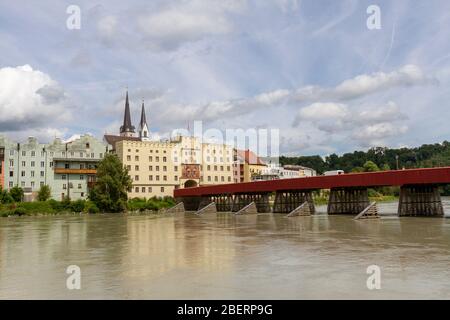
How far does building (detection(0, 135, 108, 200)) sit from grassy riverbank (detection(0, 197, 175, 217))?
21.3ft

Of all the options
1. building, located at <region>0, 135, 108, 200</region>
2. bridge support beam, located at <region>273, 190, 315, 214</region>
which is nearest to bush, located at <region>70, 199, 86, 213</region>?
building, located at <region>0, 135, 108, 200</region>

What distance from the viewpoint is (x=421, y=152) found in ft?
624

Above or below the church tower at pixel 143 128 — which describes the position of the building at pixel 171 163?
below

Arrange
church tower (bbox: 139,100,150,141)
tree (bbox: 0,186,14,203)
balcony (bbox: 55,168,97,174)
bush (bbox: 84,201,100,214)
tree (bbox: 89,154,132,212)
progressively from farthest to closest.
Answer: church tower (bbox: 139,100,150,141) < balcony (bbox: 55,168,97,174) < tree (bbox: 89,154,132,212) < bush (bbox: 84,201,100,214) < tree (bbox: 0,186,14,203)

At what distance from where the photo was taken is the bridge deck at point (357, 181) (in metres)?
39.5

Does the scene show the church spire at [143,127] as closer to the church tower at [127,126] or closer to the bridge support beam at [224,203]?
the church tower at [127,126]

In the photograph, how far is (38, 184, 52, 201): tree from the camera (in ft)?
253

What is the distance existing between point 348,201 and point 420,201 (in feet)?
28.7

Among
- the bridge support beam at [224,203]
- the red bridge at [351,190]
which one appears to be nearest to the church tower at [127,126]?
the bridge support beam at [224,203]

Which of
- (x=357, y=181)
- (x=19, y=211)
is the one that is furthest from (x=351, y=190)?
(x=19, y=211)

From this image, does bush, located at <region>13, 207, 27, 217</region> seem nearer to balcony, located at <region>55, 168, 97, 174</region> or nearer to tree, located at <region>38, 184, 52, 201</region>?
tree, located at <region>38, 184, 52, 201</region>

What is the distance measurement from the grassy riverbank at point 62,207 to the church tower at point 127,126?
48383mm

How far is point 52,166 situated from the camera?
82938mm
